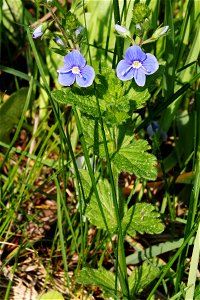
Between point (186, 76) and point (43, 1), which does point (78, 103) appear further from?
point (186, 76)

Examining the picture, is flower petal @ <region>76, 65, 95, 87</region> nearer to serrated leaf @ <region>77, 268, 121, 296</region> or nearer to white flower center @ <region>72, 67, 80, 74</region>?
white flower center @ <region>72, 67, 80, 74</region>

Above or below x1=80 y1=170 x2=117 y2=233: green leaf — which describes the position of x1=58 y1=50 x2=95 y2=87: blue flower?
above

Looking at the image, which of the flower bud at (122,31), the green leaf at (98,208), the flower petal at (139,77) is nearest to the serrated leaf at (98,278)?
the green leaf at (98,208)

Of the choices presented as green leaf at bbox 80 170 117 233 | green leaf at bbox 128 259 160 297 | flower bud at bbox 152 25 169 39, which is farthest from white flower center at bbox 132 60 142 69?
green leaf at bbox 128 259 160 297

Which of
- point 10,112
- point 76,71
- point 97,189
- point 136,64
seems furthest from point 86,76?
point 10,112

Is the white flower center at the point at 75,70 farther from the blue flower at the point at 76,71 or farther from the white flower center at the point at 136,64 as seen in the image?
the white flower center at the point at 136,64

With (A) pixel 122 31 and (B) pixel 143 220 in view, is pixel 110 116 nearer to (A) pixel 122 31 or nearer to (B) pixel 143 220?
(A) pixel 122 31

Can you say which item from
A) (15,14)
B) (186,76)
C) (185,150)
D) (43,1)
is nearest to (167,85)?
(186,76)
